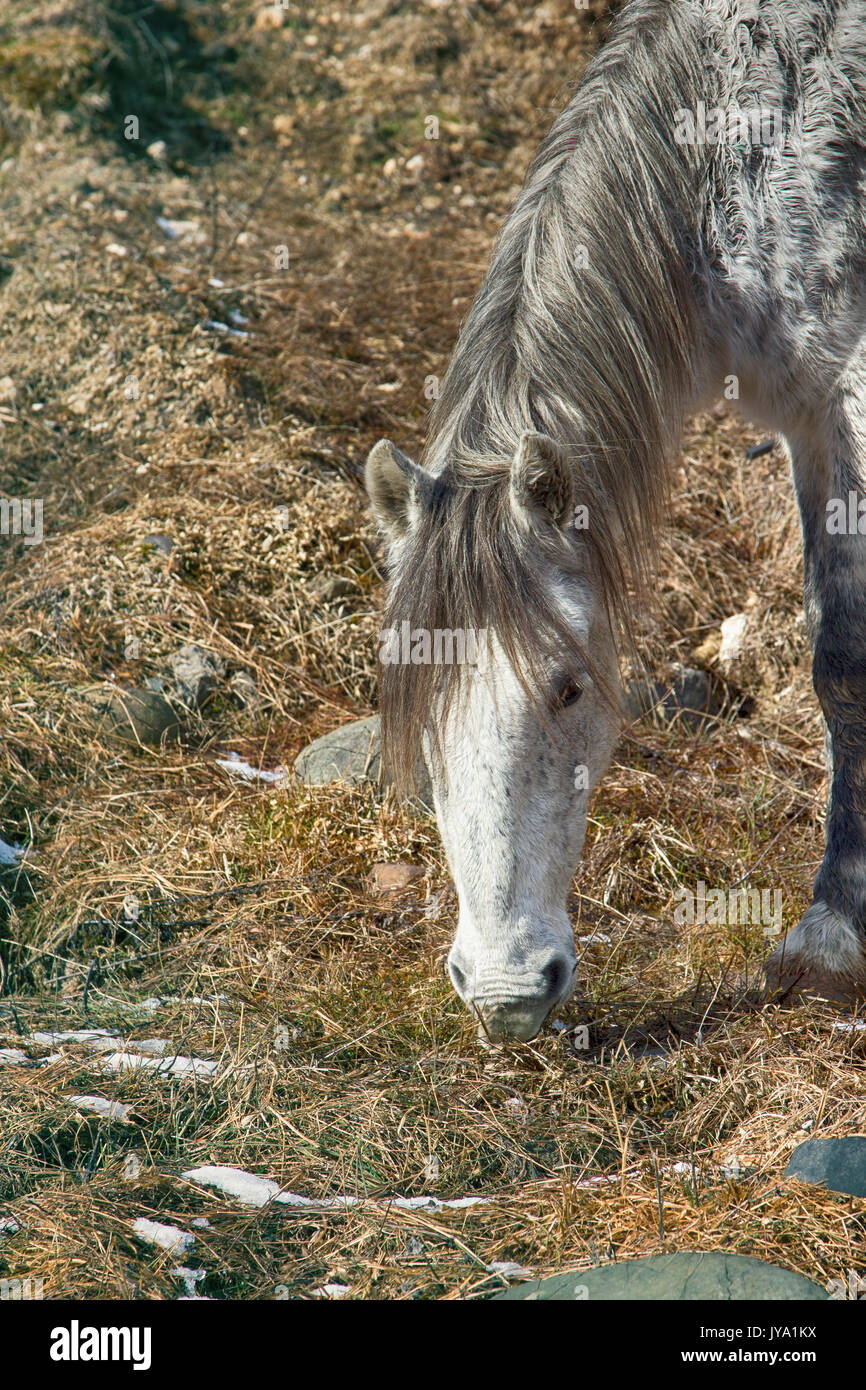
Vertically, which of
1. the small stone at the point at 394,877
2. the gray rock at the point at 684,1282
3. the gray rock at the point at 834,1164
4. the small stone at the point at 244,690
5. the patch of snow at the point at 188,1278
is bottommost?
the patch of snow at the point at 188,1278

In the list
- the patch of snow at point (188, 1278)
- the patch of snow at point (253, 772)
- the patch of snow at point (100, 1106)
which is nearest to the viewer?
the patch of snow at point (188, 1278)

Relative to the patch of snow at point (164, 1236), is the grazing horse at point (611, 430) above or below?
above

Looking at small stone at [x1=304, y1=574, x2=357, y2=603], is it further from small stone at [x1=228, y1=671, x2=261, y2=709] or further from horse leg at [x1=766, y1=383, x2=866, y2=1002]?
horse leg at [x1=766, y1=383, x2=866, y2=1002]

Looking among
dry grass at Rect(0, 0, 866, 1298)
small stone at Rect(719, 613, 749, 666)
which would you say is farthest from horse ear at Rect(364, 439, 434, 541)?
small stone at Rect(719, 613, 749, 666)

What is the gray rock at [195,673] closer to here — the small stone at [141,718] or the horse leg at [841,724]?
the small stone at [141,718]

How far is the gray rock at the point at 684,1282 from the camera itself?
197 centimetres

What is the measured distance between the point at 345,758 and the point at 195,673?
0.77 metres

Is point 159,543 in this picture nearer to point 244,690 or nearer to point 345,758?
point 244,690

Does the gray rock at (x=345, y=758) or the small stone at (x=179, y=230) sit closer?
the gray rock at (x=345, y=758)

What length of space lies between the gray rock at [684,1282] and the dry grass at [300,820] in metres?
0.15

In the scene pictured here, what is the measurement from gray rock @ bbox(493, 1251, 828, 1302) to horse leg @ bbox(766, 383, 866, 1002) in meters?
1.08

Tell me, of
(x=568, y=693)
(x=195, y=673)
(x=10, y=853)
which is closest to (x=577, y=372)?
(x=568, y=693)

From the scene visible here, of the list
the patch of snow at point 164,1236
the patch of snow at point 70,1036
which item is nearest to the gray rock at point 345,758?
the patch of snow at point 70,1036

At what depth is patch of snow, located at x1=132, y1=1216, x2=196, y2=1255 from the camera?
229 cm
